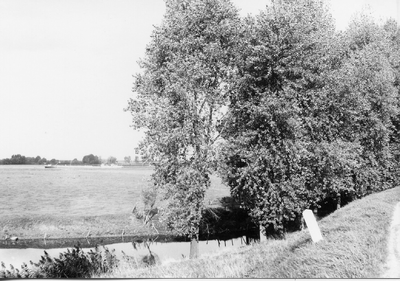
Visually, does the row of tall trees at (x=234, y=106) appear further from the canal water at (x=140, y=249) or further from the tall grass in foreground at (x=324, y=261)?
the canal water at (x=140, y=249)

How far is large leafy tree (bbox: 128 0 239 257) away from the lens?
17547 millimetres

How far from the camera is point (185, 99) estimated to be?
690 inches

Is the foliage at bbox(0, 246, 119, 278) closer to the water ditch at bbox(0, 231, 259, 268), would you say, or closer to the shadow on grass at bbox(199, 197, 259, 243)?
the water ditch at bbox(0, 231, 259, 268)

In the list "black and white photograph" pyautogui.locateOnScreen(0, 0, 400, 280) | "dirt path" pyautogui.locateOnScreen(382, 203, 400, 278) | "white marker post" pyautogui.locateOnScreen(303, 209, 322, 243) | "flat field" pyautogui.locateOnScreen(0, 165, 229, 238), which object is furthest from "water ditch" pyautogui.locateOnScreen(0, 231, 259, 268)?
"white marker post" pyautogui.locateOnScreen(303, 209, 322, 243)

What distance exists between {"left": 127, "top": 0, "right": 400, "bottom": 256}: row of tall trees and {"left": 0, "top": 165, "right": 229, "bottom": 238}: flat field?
9.02 metres

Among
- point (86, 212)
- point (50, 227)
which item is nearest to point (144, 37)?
point (50, 227)

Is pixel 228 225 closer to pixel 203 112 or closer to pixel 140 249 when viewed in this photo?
pixel 140 249

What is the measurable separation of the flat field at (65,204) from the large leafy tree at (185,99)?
959cm

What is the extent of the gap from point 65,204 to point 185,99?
3063 centimetres

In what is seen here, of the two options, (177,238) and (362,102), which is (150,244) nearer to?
(177,238)

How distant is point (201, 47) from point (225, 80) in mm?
2270

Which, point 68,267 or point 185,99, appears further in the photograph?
point 185,99

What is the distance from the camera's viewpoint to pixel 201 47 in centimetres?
1869

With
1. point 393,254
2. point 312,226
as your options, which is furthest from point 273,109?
point 393,254
